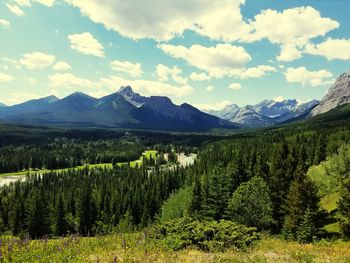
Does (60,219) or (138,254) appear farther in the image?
(60,219)

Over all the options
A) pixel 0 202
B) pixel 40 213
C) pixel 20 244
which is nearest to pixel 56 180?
pixel 0 202

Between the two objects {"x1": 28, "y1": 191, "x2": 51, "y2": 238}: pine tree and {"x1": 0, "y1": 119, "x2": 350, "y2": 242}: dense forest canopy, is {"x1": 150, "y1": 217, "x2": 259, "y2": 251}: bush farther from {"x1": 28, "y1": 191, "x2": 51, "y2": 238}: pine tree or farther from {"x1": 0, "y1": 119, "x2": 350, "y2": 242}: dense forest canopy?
{"x1": 28, "y1": 191, "x2": 51, "y2": 238}: pine tree

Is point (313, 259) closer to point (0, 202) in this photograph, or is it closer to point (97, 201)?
point (97, 201)

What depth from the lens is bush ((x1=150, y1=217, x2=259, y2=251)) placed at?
72.3ft

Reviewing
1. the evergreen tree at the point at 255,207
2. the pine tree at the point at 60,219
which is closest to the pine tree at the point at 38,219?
the pine tree at the point at 60,219

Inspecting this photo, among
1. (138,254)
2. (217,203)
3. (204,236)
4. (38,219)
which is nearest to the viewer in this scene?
(138,254)

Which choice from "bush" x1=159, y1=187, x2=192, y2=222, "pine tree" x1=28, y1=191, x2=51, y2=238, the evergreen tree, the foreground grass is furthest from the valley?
"bush" x1=159, y1=187, x2=192, y2=222

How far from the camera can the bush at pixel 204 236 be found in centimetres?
2203

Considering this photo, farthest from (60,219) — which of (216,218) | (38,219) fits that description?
(216,218)

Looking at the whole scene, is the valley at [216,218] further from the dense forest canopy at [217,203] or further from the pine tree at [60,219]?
the pine tree at [60,219]

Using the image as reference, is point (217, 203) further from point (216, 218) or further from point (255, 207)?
point (255, 207)

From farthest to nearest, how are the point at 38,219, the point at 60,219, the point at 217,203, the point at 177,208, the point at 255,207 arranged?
the point at 60,219
the point at 38,219
the point at 177,208
the point at 217,203
the point at 255,207

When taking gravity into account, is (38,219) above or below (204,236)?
below

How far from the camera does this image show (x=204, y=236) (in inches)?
919
